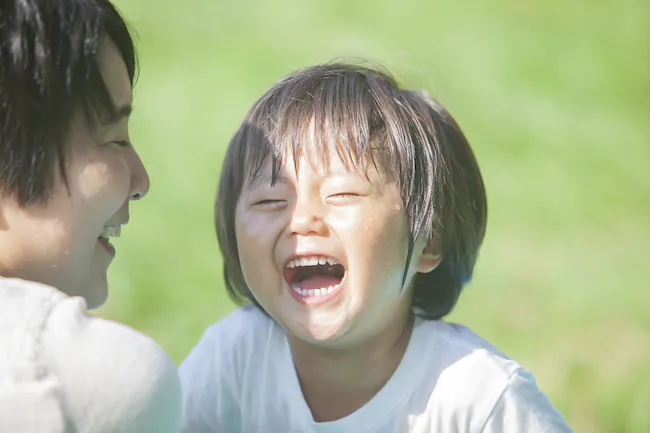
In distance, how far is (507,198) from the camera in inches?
172

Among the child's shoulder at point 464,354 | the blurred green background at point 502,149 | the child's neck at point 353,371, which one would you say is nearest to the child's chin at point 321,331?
the child's neck at point 353,371

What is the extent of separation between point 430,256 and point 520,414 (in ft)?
1.41

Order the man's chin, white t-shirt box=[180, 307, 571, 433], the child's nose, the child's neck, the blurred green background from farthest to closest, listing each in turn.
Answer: the blurred green background
the child's neck
white t-shirt box=[180, 307, 571, 433]
the child's nose
the man's chin

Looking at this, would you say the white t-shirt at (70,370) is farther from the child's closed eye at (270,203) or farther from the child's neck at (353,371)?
the child's neck at (353,371)

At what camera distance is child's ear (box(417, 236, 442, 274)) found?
215cm

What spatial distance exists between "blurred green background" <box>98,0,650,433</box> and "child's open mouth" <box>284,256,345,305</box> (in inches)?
23.6

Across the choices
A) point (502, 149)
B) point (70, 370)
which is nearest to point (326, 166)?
point (70, 370)

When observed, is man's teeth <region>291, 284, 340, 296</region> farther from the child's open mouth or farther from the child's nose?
the child's nose

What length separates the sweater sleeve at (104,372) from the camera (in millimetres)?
1424

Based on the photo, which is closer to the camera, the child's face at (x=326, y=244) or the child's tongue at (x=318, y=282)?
the child's face at (x=326, y=244)

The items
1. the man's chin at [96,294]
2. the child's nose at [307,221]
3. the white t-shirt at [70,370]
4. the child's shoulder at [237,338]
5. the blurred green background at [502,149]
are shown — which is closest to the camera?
the white t-shirt at [70,370]

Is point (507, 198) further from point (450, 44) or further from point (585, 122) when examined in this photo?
point (450, 44)

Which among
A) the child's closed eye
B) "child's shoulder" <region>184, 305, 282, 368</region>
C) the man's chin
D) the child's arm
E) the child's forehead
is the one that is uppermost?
the child's forehead

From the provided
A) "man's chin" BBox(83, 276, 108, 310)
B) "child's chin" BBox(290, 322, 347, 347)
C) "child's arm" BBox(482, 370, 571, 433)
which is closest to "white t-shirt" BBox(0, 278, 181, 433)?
"man's chin" BBox(83, 276, 108, 310)
